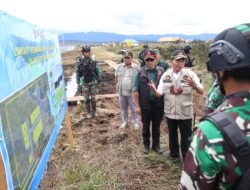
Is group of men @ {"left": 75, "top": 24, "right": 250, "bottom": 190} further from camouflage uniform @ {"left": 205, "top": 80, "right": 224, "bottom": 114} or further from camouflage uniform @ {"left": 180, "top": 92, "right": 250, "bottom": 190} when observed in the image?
camouflage uniform @ {"left": 205, "top": 80, "right": 224, "bottom": 114}

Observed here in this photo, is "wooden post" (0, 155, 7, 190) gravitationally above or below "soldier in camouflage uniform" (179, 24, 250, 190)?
below

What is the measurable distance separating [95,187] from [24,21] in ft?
7.22

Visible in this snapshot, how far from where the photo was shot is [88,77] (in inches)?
282

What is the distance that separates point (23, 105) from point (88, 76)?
4.70 meters

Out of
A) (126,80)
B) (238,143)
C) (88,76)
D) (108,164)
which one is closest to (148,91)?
(108,164)

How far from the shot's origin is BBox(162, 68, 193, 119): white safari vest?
4.07 meters

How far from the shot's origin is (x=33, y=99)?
9.32 ft

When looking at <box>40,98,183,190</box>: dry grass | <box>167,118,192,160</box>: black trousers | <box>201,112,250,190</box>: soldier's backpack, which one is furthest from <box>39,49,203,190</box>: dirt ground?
<box>201,112,250,190</box>: soldier's backpack

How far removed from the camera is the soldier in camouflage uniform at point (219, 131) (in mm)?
1175

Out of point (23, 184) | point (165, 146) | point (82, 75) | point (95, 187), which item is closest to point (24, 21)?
point (23, 184)

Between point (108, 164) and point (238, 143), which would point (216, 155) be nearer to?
point (238, 143)

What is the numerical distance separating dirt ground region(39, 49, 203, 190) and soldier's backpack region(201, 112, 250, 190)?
2.88m

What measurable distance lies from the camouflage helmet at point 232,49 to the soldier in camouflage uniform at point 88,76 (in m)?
5.81

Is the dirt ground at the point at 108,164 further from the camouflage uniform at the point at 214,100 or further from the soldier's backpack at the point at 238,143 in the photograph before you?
the soldier's backpack at the point at 238,143
